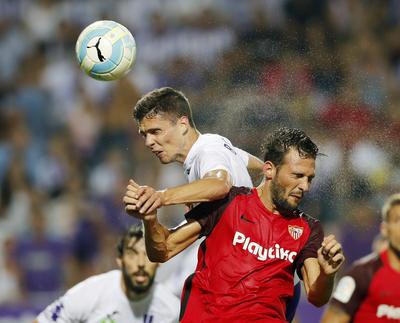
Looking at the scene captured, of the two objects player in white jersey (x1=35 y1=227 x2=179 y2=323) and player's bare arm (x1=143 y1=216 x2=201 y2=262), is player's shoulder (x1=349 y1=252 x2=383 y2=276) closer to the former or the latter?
player in white jersey (x1=35 y1=227 x2=179 y2=323)

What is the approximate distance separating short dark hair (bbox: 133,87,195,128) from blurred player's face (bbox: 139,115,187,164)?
39 millimetres

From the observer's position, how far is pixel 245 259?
558 centimetres

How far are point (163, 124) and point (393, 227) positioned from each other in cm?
225

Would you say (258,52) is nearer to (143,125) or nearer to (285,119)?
(285,119)

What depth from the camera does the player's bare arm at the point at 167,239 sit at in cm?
549

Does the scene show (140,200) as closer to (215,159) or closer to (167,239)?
(167,239)

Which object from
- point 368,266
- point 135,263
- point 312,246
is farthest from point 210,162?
point 368,266

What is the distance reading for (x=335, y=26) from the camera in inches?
488

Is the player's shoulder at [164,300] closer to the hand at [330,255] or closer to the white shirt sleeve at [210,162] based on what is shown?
the white shirt sleeve at [210,162]

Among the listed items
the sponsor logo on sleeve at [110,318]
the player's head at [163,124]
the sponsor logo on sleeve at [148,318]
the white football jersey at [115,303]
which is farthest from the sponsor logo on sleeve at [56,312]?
the player's head at [163,124]

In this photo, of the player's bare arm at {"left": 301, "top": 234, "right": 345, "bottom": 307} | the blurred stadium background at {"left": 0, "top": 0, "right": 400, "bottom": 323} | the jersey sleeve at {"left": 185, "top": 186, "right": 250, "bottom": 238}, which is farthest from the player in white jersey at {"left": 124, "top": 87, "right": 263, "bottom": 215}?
the blurred stadium background at {"left": 0, "top": 0, "right": 400, "bottom": 323}

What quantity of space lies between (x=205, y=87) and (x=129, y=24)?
245 centimetres

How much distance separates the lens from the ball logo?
5645 millimetres

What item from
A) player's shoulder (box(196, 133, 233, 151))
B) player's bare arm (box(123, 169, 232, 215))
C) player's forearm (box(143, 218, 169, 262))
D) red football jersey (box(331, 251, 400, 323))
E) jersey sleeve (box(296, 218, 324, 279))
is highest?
player's shoulder (box(196, 133, 233, 151))
